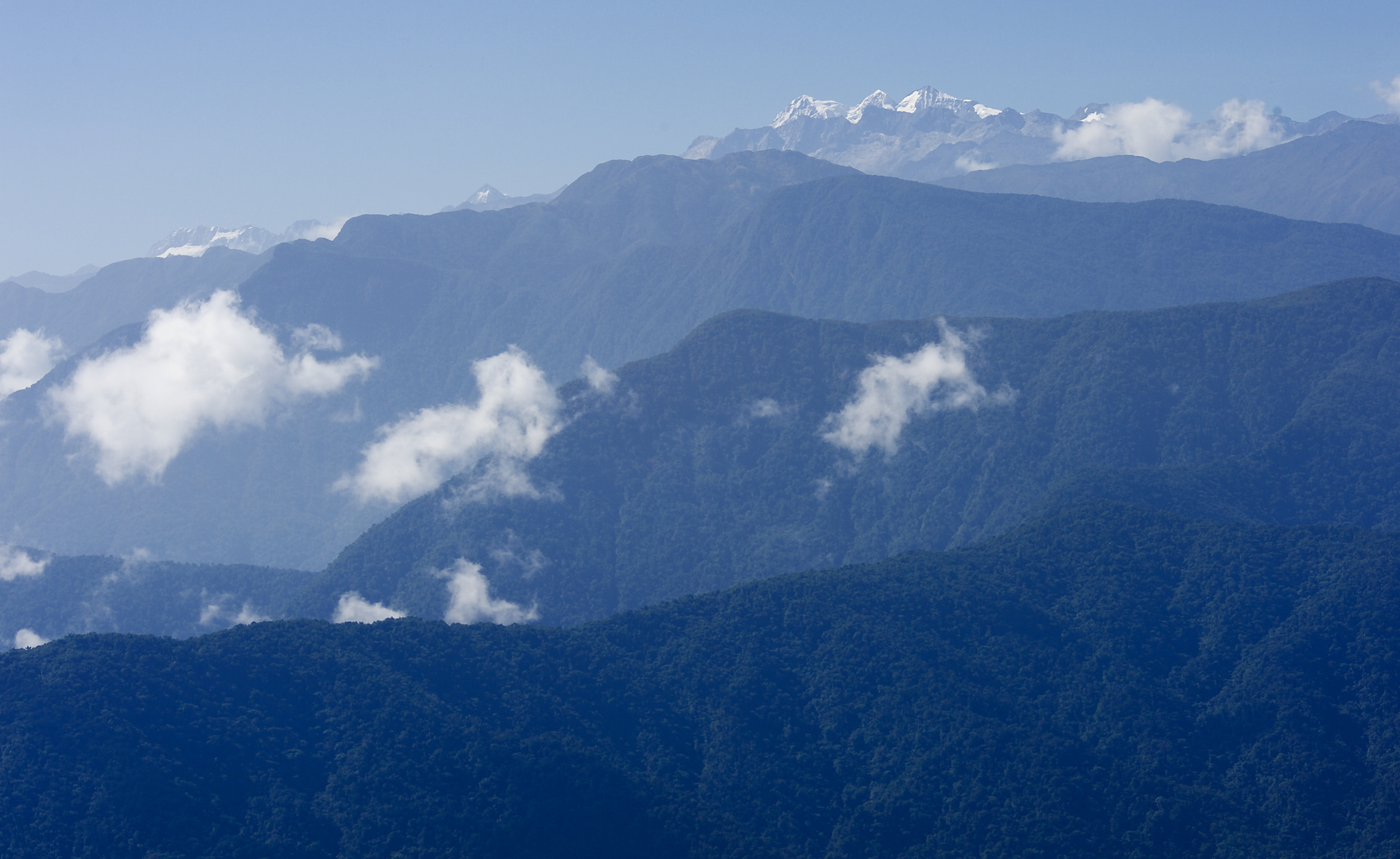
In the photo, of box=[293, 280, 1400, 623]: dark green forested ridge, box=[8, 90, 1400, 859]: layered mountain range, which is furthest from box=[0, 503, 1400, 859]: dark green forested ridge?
box=[293, 280, 1400, 623]: dark green forested ridge

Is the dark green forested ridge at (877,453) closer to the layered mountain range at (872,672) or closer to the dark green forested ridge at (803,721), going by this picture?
the layered mountain range at (872,672)

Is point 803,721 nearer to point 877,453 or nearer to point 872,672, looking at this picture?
point 872,672

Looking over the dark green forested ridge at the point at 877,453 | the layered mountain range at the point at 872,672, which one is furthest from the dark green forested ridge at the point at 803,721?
the dark green forested ridge at the point at 877,453

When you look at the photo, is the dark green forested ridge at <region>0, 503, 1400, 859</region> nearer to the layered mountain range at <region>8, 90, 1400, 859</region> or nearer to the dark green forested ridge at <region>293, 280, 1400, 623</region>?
the layered mountain range at <region>8, 90, 1400, 859</region>

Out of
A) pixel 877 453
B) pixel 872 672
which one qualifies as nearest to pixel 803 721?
pixel 872 672

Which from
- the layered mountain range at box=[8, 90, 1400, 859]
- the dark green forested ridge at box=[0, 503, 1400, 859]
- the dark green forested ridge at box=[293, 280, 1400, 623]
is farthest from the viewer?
the dark green forested ridge at box=[293, 280, 1400, 623]

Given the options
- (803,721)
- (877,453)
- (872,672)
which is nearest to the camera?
(803,721)
